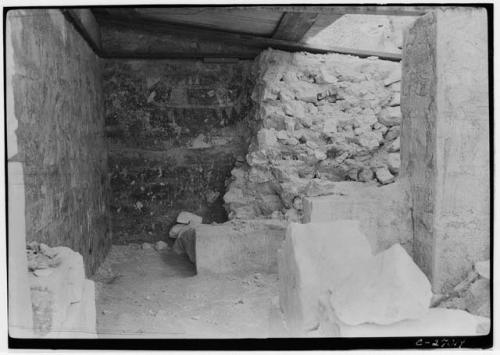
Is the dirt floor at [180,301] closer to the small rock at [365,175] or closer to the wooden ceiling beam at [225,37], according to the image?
the small rock at [365,175]

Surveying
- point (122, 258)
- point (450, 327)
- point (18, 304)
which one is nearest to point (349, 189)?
point (450, 327)

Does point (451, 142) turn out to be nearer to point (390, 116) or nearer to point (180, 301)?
point (390, 116)

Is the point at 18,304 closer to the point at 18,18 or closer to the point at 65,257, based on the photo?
the point at 65,257

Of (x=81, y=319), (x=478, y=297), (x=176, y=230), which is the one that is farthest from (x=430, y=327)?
(x=176, y=230)

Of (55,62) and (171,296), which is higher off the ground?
(55,62)

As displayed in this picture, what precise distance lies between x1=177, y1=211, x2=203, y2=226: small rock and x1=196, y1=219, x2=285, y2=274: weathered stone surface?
140 centimetres

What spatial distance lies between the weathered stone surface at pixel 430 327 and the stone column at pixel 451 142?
0.72 meters

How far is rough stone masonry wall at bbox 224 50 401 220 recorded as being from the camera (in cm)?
570

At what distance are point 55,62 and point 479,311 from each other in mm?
3388

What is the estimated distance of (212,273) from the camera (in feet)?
16.7

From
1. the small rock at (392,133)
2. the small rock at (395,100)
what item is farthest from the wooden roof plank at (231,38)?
the small rock at (392,133)

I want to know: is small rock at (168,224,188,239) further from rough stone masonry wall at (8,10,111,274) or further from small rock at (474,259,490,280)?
small rock at (474,259,490,280)

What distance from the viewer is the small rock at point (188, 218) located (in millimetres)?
6551

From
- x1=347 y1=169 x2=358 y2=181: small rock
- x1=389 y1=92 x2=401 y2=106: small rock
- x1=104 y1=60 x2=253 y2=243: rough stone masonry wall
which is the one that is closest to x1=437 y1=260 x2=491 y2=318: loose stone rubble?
x1=347 y1=169 x2=358 y2=181: small rock
